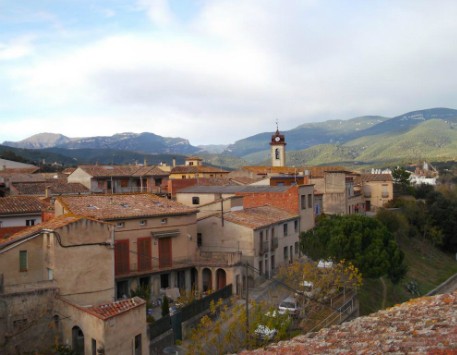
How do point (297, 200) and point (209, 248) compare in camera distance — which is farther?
point (297, 200)

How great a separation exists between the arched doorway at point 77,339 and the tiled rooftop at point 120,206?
7963 millimetres

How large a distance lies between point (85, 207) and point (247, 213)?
12.1 metres

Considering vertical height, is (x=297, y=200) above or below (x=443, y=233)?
above

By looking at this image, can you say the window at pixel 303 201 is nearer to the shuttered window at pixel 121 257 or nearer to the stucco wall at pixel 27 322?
the shuttered window at pixel 121 257

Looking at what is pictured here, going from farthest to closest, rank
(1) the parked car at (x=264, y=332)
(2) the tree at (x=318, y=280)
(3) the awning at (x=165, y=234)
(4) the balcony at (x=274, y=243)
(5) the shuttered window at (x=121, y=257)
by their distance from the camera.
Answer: (4) the balcony at (x=274, y=243) → (2) the tree at (x=318, y=280) → (3) the awning at (x=165, y=234) → (5) the shuttered window at (x=121, y=257) → (1) the parked car at (x=264, y=332)

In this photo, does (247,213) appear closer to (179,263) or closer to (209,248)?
(209,248)

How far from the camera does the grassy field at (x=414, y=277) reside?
→ 131ft

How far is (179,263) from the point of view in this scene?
31469 millimetres

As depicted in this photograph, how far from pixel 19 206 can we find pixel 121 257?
11.1 meters

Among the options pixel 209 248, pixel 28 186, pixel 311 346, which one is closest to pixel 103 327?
pixel 311 346

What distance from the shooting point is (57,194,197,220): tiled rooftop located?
28.9 metres

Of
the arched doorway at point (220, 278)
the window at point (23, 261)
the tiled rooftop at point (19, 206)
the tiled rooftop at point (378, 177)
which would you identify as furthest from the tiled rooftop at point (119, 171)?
the window at point (23, 261)

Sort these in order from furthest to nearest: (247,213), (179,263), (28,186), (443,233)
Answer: (443,233), (28,186), (247,213), (179,263)

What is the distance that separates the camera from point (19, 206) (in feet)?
117
